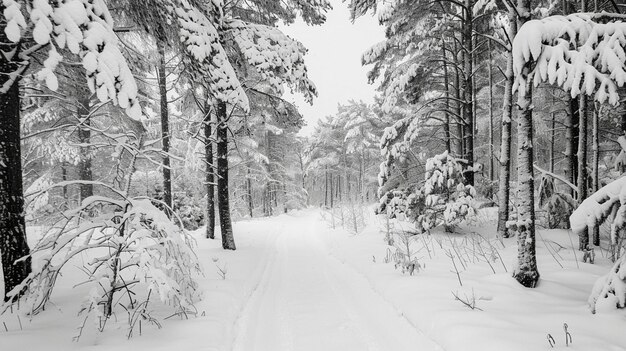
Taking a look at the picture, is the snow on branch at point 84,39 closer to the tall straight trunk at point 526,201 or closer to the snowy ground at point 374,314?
the snowy ground at point 374,314

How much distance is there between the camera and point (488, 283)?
16.0 ft

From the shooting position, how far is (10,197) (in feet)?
13.2

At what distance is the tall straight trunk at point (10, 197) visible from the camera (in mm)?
3994

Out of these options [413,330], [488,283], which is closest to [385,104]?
[488,283]

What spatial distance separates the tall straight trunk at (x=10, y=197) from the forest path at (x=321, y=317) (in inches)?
120

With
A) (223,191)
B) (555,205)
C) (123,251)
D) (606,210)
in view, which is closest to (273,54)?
(223,191)

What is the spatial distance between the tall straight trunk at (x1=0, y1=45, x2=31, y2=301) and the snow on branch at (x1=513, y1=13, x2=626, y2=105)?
6330mm

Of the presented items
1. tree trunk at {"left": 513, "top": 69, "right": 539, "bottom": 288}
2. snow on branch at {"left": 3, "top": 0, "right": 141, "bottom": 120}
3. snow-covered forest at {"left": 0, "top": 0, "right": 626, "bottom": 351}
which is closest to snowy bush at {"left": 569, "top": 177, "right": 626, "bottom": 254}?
snow-covered forest at {"left": 0, "top": 0, "right": 626, "bottom": 351}

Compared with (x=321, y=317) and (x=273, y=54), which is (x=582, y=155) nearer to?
(x=321, y=317)

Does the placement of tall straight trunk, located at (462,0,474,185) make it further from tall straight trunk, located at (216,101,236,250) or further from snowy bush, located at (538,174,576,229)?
tall straight trunk, located at (216,101,236,250)

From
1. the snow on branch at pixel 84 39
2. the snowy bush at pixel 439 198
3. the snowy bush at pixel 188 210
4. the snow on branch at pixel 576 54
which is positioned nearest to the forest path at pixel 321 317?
the snowy bush at pixel 439 198

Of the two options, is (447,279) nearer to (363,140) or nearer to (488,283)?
(488,283)

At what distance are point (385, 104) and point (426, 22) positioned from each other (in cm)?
Result: 286

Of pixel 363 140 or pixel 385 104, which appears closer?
pixel 385 104
